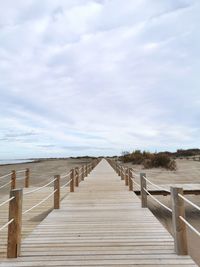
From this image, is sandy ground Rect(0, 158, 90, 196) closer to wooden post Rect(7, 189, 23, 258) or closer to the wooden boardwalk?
the wooden boardwalk

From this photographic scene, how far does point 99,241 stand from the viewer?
5.66 metres

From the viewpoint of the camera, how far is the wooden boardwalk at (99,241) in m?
4.61

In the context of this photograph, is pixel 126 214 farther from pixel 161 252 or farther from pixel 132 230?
pixel 161 252

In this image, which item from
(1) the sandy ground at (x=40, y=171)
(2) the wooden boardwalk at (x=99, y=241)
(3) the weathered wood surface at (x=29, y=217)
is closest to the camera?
(2) the wooden boardwalk at (x=99, y=241)

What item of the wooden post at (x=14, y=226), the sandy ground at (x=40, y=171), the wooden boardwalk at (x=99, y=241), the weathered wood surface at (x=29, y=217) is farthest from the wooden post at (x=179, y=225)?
the sandy ground at (x=40, y=171)

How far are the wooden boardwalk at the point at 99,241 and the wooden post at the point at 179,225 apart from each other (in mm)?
133

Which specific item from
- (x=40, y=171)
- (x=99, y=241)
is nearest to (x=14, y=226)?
(x=99, y=241)

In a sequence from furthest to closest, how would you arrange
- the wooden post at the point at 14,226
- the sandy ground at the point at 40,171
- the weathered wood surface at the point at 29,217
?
the sandy ground at the point at 40,171 → the weathered wood surface at the point at 29,217 → the wooden post at the point at 14,226

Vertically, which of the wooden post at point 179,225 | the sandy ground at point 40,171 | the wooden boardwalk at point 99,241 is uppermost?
the sandy ground at point 40,171

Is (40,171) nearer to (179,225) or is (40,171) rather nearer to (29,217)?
(29,217)

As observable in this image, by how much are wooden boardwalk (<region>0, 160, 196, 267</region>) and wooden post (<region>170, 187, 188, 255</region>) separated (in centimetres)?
13

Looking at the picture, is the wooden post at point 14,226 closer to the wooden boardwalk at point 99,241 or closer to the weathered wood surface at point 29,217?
the wooden boardwalk at point 99,241

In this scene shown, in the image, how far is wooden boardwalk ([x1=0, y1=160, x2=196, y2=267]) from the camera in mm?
4605

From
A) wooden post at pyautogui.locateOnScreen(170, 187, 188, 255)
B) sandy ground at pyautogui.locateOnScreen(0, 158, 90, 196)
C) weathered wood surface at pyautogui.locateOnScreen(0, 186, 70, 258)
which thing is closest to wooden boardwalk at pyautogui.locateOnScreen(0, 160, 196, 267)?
wooden post at pyautogui.locateOnScreen(170, 187, 188, 255)
